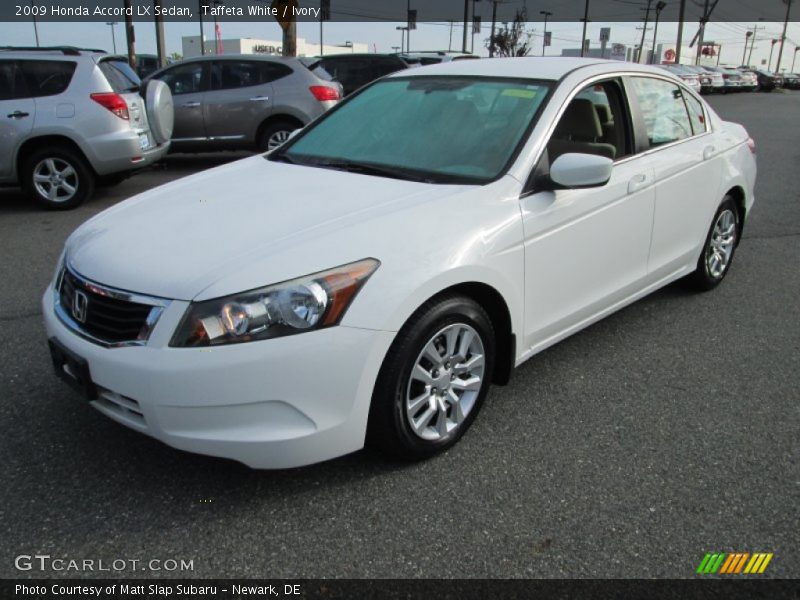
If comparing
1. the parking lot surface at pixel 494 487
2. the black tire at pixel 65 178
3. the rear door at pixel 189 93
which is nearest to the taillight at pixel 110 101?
the black tire at pixel 65 178

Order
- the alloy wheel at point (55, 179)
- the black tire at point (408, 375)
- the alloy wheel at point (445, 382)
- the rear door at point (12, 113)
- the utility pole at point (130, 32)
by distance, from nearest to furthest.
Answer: the black tire at point (408, 375) → the alloy wheel at point (445, 382) → the rear door at point (12, 113) → the alloy wheel at point (55, 179) → the utility pole at point (130, 32)

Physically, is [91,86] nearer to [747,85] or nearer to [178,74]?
[178,74]

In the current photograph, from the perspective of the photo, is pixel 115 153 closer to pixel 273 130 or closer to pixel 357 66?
pixel 273 130

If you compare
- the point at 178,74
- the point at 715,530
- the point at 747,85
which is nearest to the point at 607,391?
the point at 715,530

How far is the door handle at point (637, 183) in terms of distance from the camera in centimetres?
365

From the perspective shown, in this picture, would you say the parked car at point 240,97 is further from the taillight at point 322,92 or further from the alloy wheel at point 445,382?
the alloy wheel at point 445,382

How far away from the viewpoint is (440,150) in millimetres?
3354

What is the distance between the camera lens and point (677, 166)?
4074 millimetres

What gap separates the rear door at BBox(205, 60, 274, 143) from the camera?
10.0m

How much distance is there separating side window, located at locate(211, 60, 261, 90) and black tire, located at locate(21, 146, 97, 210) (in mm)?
3004

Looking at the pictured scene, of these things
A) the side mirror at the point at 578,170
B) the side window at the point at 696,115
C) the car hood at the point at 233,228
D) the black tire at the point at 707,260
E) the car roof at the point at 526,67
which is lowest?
the black tire at the point at 707,260

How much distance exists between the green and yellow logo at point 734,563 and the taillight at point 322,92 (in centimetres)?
879

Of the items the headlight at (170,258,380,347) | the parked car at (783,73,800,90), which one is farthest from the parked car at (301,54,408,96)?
the parked car at (783,73,800,90)

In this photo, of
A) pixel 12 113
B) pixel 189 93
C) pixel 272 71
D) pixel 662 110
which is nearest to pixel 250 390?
pixel 662 110
